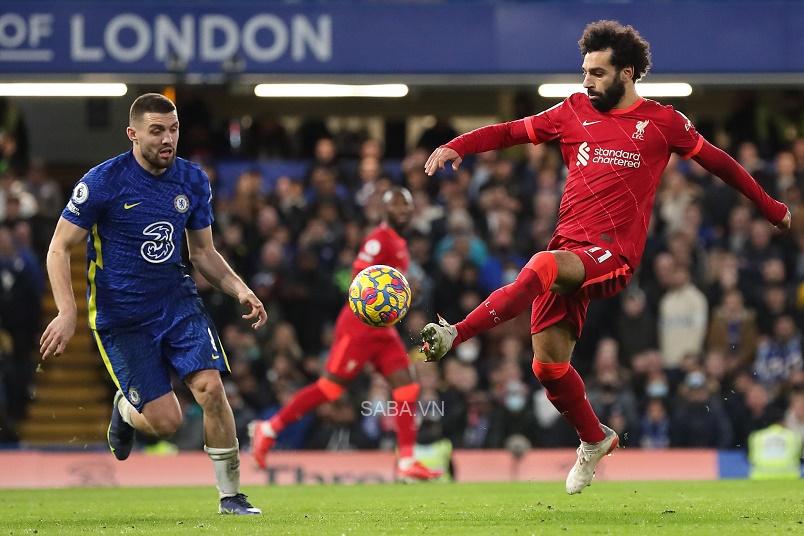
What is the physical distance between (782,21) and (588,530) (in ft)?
42.6

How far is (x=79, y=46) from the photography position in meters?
19.2

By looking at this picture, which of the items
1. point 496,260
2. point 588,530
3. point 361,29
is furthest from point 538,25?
point 588,530

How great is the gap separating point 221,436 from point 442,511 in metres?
1.45

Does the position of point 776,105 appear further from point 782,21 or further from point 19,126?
point 19,126

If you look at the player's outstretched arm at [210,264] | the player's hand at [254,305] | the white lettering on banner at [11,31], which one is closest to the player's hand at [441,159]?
the player's hand at [254,305]

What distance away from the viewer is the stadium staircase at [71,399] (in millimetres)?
17984

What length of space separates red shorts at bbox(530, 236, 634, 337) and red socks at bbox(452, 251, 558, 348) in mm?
330

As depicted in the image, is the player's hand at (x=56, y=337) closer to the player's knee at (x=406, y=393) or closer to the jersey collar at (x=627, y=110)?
the jersey collar at (x=627, y=110)

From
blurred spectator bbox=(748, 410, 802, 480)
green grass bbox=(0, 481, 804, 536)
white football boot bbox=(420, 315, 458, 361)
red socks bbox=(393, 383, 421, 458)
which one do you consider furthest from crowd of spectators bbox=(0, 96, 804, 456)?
white football boot bbox=(420, 315, 458, 361)

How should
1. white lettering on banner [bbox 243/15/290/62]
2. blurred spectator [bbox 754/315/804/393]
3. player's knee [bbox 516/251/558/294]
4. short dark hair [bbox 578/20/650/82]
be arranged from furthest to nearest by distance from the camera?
white lettering on banner [bbox 243/15/290/62] < blurred spectator [bbox 754/315/804/393] < short dark hair [bbox 578/20/650/82] < player's knee [bbox 516/251/558/294]

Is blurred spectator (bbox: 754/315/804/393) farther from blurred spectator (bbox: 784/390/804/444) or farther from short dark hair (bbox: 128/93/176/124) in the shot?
short dark hair (bbox: 128/93/176/124)

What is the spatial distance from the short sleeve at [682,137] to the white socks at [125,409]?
12.0 feet

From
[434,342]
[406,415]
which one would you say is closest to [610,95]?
[434,342]

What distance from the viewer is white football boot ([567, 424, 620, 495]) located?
31.4ft
